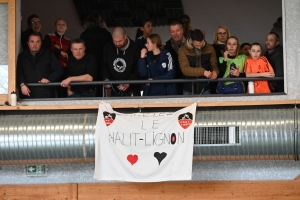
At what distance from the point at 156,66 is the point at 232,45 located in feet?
3.42

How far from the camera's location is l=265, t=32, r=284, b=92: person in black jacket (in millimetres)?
10234

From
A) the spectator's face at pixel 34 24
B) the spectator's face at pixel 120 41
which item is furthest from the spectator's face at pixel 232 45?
the spectator's face at pixel 34 24

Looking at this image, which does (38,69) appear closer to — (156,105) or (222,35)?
(156,105)

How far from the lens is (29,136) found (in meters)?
9.73

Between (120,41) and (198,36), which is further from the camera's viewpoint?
(120,41)

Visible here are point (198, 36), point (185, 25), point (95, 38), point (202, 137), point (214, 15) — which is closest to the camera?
point (202, 137)

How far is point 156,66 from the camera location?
10289 millimetres

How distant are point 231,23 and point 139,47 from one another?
330cm

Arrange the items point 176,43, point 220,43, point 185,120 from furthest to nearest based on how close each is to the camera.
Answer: point 220,43
point 176,43
point 185,120

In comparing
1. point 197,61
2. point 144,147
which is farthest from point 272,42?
point 144,147

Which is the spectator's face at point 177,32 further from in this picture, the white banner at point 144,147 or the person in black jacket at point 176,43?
the white banner at point 144,147

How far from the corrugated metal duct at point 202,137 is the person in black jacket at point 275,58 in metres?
0.77

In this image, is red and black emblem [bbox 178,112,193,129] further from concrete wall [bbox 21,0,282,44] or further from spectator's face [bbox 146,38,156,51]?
concrete wall [bbox 21,0,282,44]

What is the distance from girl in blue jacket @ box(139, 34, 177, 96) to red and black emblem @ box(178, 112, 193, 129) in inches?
26.0
